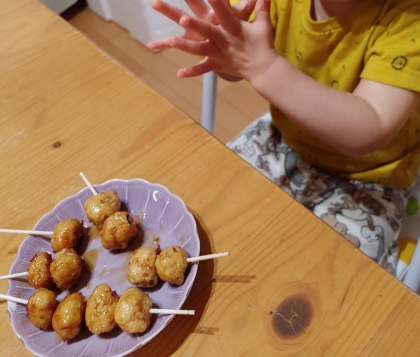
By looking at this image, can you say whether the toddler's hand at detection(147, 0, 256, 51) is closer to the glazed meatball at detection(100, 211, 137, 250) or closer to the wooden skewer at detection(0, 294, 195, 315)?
the glazed meatball at detection(100, 211, 137, 250)

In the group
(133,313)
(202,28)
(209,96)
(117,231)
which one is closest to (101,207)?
(117,231)

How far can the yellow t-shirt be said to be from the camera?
0.64 m

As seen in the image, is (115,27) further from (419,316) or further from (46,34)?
(419,316)

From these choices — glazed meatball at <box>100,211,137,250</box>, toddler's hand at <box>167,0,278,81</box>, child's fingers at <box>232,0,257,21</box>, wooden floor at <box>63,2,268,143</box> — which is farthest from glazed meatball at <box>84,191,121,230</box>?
wooden floor at <box>63,2,268,143</box>

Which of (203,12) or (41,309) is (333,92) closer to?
(203,12)

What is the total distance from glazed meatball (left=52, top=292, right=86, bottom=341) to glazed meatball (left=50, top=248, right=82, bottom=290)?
28mm

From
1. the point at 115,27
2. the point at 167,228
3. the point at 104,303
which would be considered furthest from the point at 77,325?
the point at 115,27

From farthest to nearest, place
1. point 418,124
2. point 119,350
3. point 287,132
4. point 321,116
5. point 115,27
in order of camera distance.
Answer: point 115,27 → point 287,132 → point 418,124 → point 321,116 → point 119,350

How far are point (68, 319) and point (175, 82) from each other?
139 cm

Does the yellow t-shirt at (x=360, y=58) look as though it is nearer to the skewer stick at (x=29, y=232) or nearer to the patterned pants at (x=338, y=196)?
the patterned pants at (x=338, y=196)

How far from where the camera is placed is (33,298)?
50 cm

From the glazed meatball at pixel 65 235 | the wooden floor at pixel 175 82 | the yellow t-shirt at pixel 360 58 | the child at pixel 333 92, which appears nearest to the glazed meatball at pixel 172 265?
the glazed meatball at pixel 65 235

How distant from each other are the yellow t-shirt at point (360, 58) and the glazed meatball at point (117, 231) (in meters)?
0.43

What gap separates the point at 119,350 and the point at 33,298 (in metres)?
0.12
